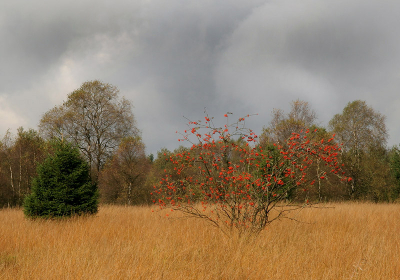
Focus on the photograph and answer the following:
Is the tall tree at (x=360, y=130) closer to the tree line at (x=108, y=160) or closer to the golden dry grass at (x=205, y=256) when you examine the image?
the tree line at (x=108, y=160)

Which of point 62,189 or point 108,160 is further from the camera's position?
point 108,160

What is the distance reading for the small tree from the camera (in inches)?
348

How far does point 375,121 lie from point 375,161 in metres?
7.65

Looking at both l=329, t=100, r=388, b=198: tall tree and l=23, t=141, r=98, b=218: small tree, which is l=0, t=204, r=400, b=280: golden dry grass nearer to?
l=23, t=141, r=98, b=218: small tree

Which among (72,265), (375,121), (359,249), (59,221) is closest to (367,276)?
(359,249)

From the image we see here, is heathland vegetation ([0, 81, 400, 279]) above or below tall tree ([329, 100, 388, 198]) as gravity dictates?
below

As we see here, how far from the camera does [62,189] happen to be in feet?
29.4

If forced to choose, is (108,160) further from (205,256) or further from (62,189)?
(205,256)

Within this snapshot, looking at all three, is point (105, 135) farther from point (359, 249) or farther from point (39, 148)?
point (359, 249)

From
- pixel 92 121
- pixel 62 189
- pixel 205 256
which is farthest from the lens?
pixel 92 121

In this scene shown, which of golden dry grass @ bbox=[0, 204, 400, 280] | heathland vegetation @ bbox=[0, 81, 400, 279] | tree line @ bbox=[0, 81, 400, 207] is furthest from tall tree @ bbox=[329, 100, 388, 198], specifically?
golden dry grass @ bbox=[0, 204, 400, 280]

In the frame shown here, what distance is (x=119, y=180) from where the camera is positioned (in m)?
21.9

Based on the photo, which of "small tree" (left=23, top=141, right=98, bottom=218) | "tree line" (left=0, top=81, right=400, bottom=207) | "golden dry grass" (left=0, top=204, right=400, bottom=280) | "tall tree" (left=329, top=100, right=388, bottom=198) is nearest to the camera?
"golden dry grass" (left=0, top=204, right=400, bottom=280)

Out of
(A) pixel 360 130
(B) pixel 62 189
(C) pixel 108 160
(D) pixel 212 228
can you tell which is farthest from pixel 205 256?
(A) pixel 360 130
